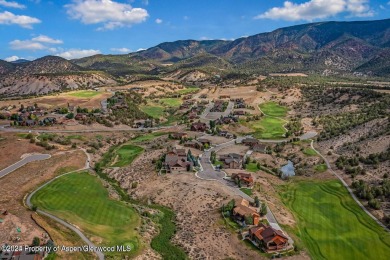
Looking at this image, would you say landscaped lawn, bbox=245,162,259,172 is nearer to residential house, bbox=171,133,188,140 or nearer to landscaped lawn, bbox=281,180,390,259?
landscaped lawn, bbox=281,180,390,259

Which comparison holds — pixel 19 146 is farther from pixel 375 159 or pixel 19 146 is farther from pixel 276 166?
pixel 375 159

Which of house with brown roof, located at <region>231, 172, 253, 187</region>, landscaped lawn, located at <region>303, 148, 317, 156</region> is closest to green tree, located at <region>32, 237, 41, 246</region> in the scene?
house with brown roof, located at <region>231, 172, 253, 187</region>

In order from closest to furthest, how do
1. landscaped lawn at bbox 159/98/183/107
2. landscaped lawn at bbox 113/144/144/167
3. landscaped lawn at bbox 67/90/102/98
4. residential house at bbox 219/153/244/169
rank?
residential house at bbox 219/153/244/169
landscaped lawn at bbox 113/144/144/167
landscaped lawn at bbox 67/90/102/98
landscaped lawn at bbox 159/98/183/107

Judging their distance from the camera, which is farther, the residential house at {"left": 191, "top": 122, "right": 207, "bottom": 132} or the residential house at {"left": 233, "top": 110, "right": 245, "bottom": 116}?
the residential house at {"left": 233, "top": 110, "right": 245, "bottom": 116}

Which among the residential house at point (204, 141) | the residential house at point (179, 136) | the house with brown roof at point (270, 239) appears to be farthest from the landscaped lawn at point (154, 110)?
the house with brown roof at point (270, 239)

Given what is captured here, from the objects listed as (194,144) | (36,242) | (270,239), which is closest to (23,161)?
(194,144)

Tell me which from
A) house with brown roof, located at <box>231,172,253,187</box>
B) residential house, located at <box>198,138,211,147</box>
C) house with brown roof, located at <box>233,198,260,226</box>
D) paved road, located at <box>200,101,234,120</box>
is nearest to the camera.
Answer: house with brown roof, located at <box>233,198,260,226</box>

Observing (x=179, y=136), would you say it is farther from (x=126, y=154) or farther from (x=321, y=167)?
(x=321, y=167)
